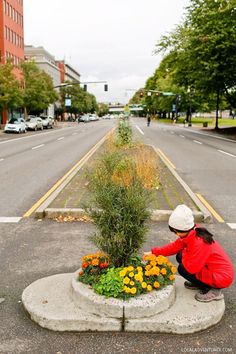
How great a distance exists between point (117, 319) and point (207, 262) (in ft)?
3.62

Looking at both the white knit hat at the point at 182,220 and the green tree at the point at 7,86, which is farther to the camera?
the green tree at the point at 7,86

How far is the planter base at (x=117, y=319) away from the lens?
3.76 meters

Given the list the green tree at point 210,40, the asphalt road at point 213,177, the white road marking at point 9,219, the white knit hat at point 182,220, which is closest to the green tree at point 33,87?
the green tree at point 210,40

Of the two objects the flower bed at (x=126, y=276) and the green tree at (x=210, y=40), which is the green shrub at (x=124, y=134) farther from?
the flower bed at (x=126, y=276)

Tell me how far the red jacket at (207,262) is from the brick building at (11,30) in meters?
55.9

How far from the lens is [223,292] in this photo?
15.1ft

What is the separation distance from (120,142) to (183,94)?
54886mm

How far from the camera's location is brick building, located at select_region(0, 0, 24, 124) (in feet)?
196

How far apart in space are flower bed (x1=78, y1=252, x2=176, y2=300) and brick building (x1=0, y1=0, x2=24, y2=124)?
182 ft

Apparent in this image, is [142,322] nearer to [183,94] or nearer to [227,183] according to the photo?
[227,183]

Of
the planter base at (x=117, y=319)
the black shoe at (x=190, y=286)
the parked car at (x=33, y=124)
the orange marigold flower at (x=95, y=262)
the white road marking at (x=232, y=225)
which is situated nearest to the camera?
the planter base at (x=117, y=319)

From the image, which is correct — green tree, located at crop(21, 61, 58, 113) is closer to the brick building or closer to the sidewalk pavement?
the brick building

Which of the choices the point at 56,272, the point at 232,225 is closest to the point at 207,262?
the point at 56,272

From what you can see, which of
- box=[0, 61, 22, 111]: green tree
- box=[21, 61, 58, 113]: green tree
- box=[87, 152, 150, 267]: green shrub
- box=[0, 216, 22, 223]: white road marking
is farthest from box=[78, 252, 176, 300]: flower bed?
Answer: box=[21, 61, 58, 113]: green tree
